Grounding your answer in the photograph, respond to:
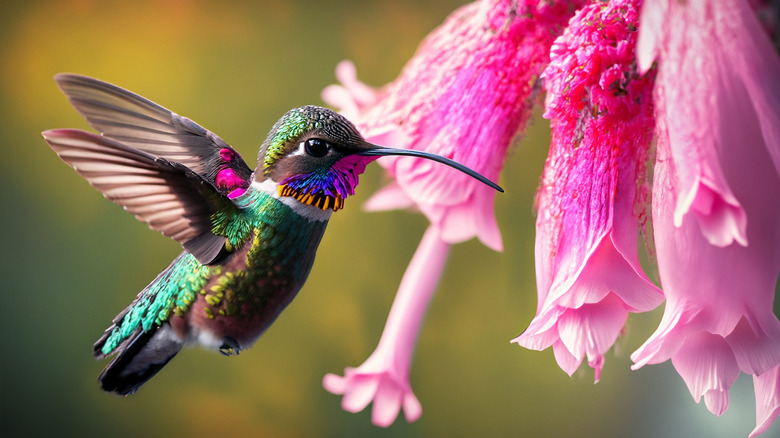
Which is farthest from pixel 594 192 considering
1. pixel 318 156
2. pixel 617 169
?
pixel 318 156

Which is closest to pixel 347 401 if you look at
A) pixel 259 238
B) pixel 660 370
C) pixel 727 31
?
pixel 259 238

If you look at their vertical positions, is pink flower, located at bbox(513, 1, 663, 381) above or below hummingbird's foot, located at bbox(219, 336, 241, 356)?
above

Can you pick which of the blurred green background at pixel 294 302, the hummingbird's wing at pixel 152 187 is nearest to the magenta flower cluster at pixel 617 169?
the hummingbird's wing at pixel 152 187

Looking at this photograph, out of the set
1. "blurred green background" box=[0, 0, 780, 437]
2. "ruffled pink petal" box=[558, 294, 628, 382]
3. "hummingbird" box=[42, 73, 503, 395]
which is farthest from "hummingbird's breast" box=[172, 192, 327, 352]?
"blurred green background" box=[0, 0, 780, 437]

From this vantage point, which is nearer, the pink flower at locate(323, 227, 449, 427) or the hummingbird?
the hummingbird

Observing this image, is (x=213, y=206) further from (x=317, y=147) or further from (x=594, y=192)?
(x=594, y=192)

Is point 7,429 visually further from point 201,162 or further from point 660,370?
point 660,370

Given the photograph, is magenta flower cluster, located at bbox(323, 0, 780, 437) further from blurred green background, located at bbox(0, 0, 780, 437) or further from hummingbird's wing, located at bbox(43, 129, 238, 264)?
blurred green background, located at bbox(0, 0, 780, 437)
